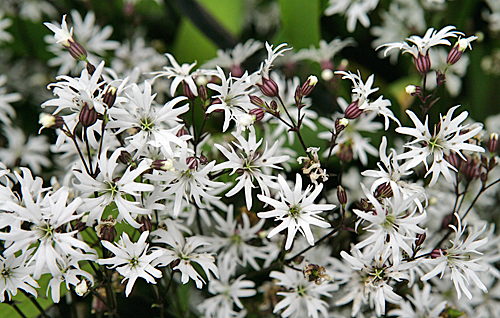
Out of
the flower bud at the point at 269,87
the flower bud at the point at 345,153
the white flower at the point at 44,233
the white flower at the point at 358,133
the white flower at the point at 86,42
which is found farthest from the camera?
the white flower at the point at 86,42

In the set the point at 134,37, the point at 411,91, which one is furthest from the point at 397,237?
the point at 134,37

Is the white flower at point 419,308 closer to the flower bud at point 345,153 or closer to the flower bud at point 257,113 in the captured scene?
the flower bud at point 345,153

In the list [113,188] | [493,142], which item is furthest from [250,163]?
[493,142]

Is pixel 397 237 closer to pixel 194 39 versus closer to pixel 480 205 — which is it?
pixel 480 205

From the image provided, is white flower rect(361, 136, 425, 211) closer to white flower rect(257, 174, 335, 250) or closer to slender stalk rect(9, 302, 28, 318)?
white flower rect(257, 174, 335, 250)

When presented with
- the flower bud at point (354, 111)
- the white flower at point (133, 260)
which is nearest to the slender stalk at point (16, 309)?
the white flower at point (133, 260)

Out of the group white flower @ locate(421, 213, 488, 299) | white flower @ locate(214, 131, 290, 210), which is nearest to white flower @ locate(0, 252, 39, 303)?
white flower @ locate(214, 131, 290, 210)
